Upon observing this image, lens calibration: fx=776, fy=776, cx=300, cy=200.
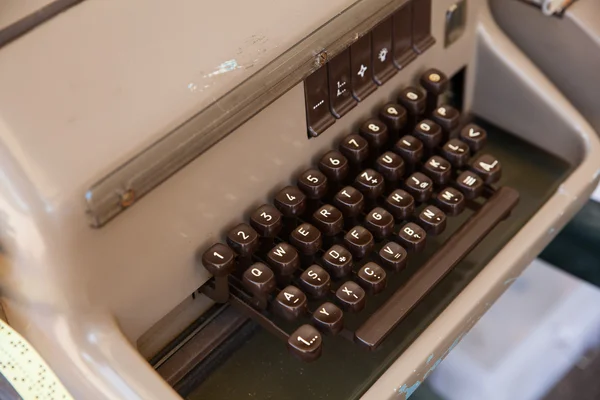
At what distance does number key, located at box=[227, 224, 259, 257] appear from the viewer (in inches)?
45.5

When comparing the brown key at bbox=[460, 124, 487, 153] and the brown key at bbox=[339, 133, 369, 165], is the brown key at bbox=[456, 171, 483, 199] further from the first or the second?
the brown key at bbox=[339, 133, 369, 165]

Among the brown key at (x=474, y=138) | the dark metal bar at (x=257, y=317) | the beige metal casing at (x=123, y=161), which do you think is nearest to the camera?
the beige metal casing at (x=123, y=161)

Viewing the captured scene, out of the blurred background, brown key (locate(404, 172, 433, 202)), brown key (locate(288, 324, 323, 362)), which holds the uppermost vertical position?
brown key (locate(404, 172, 433, 202))

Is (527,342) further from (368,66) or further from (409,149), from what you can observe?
(368,66)

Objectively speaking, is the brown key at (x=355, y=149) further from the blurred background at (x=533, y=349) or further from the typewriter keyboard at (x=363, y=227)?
the blurred background at (x=533, y=349)

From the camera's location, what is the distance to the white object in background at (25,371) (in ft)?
3.51

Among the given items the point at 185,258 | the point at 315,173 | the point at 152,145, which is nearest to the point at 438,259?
the point at 315,173

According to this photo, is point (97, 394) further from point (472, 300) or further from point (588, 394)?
point (588, 394)

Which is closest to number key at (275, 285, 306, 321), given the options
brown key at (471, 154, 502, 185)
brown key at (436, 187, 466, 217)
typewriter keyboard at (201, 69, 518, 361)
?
typewriter keyboard at (201, 69, 518, 361)

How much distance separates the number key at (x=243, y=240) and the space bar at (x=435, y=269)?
0.21 meters

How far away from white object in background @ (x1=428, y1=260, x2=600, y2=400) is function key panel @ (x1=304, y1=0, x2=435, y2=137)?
67 centimetres

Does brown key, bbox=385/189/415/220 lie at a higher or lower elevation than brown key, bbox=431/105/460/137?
lower

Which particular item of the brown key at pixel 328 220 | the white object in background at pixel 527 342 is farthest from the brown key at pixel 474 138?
the white object in background at pixel 527 342

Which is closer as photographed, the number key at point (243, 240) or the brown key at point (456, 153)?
the number key at point (243, 240)
